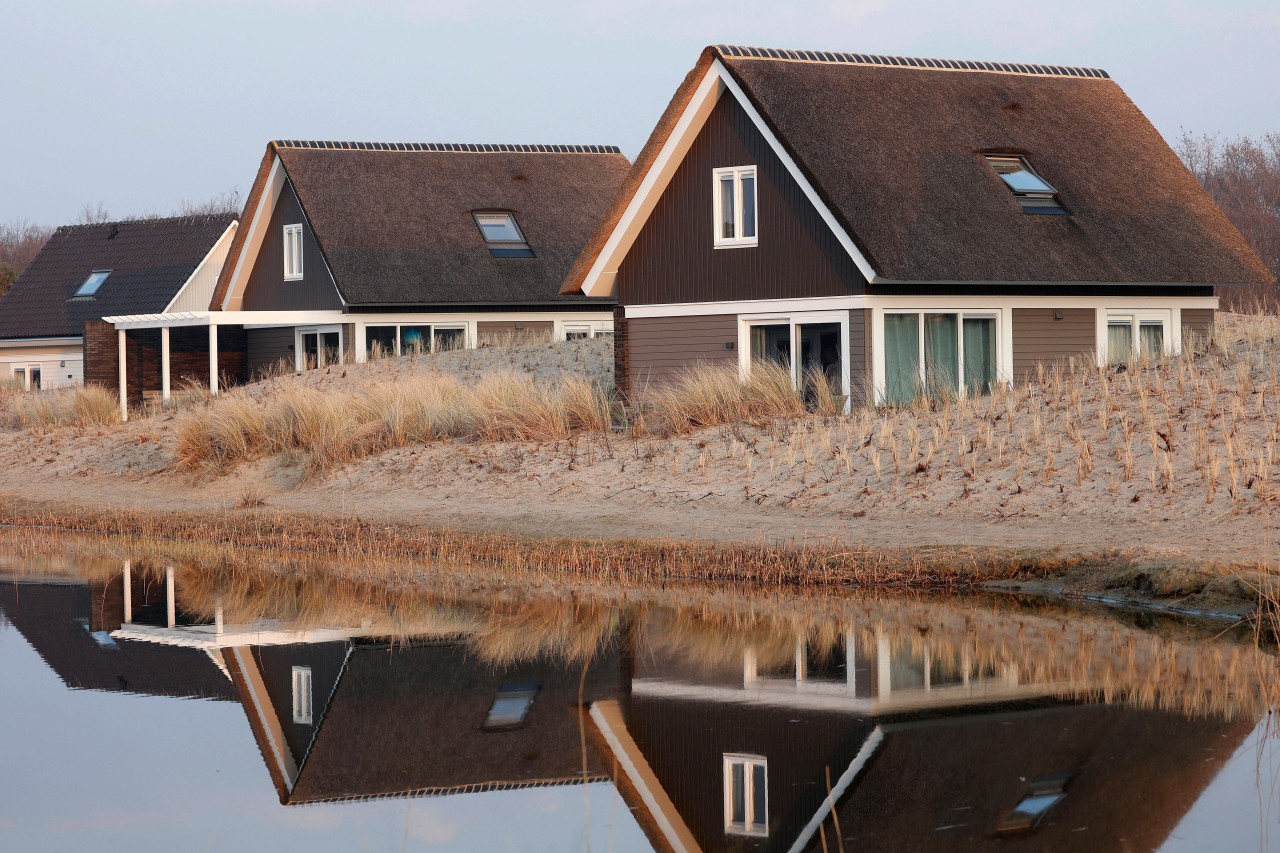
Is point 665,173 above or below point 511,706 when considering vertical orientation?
above

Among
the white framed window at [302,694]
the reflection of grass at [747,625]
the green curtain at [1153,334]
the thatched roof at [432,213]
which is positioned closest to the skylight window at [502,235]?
the thatched roof at [432,213]

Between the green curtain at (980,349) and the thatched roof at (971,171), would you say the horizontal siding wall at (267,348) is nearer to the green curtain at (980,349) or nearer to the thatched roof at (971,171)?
the thatched roof at (971,171)

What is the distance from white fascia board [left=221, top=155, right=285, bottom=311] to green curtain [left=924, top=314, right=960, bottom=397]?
18.7 m

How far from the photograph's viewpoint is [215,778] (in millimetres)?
8609

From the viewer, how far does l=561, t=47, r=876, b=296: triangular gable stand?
25.0 meters

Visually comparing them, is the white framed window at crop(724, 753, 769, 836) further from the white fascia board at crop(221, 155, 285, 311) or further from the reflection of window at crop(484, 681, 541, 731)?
the white fascia board at crop(221, 155, 285, 311)

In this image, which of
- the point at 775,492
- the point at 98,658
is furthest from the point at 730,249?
the point at 98,658

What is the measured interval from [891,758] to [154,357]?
34.3 meters

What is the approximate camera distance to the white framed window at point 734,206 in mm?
26031

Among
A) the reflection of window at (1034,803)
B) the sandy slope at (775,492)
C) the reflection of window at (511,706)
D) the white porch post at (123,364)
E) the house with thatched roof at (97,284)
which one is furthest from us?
the house with thatched roof at (97,284)

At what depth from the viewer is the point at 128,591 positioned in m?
15.3

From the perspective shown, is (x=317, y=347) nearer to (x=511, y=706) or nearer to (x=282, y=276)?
(x=282, y=276)

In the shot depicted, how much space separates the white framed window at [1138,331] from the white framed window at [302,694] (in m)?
18.1

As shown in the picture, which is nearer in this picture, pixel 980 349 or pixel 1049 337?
pixel 980 349
